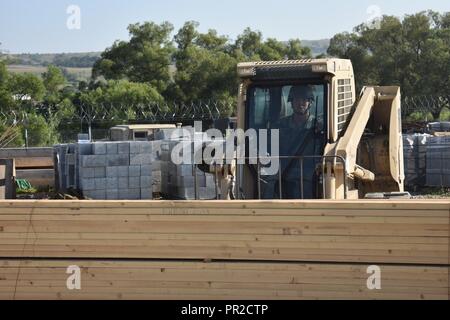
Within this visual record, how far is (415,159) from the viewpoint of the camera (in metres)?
21.0

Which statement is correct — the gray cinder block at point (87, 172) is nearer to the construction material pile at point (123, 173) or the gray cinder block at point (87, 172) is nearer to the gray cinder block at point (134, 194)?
the construction material pile at point (123, 173)

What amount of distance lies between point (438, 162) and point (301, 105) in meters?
11.8

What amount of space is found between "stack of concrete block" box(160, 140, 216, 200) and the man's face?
7.43 m

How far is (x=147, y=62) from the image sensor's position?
54312 mm

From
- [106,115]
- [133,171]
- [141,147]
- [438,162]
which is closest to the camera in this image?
[133,171]

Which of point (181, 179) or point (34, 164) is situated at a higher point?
point (34, 164)

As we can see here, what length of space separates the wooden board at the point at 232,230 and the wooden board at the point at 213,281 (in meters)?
0.09

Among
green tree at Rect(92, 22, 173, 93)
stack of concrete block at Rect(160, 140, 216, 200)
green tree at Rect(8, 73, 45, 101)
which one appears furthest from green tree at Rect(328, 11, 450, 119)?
stack of concrete block at Rect(160, 140, 216, 200)

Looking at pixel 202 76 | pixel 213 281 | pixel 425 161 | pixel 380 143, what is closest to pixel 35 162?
pixel 425 161

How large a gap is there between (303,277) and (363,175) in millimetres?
3176

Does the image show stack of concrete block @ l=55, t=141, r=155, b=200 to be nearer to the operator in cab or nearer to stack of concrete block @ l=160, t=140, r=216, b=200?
stack of concrete block @ l=160, t=140, r=216, b=200

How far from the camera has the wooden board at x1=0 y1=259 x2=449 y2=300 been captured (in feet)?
22.4

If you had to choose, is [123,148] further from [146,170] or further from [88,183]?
[88,183]

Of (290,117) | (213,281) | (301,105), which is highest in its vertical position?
(301,105)
